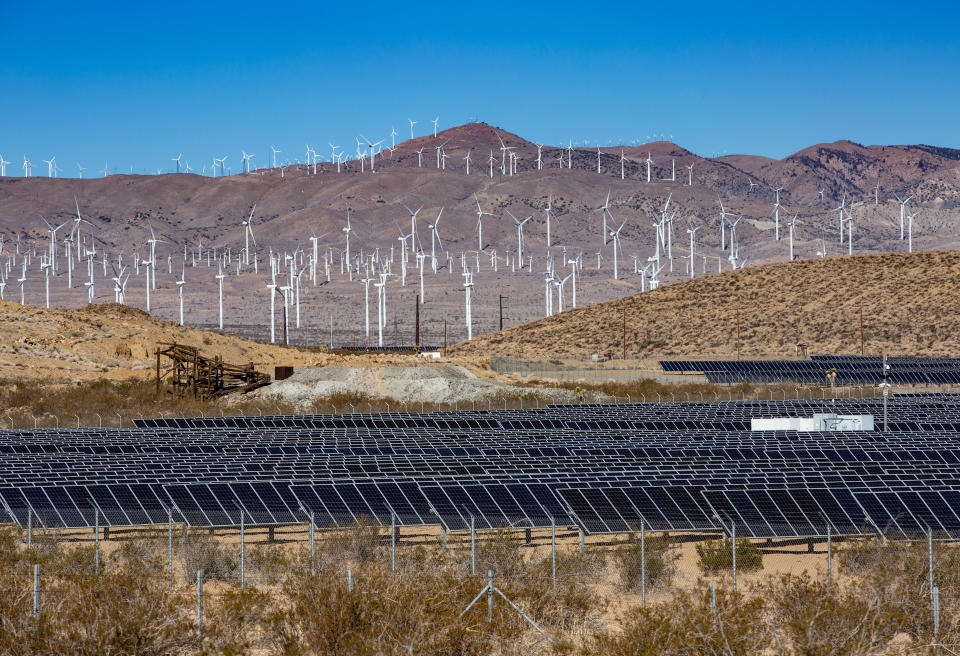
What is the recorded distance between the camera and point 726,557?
84.3ft

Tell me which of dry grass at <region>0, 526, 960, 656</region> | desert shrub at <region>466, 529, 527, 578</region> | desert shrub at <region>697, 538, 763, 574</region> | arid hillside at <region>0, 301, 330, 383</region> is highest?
arid hillside at <region>0, 301, 330, 383</region>

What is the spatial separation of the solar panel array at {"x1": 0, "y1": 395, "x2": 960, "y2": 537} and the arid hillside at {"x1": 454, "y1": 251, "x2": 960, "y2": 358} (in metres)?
66.4

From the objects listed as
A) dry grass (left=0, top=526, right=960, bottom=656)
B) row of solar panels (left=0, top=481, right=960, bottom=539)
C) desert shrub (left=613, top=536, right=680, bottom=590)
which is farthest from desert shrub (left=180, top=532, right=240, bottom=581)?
desert shrub (left=613, top=536, right=680, bottom=590)

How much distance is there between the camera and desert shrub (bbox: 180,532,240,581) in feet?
82.7

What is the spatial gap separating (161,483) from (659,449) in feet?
61.2

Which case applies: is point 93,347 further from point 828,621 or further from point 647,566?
Result: point 828,621

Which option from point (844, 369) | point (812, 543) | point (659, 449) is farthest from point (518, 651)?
point (844, 369)

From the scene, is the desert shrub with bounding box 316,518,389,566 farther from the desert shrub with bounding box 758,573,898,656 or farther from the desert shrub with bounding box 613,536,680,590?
the desert shrub with bounding box 758,573,898,656

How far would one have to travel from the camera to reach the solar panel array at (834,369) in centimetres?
8306

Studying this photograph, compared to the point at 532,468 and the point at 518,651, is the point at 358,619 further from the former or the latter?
the point at 532,468

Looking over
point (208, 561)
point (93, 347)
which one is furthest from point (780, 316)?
point (208, 561)

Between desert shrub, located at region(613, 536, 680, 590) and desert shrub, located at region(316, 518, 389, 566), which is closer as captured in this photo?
desert shrub, located at region(613, 536, 680, 590)

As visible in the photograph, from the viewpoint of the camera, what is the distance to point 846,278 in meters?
140

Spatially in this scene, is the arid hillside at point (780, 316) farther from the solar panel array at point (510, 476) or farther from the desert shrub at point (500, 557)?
the desert shrub at point (500, 557)
